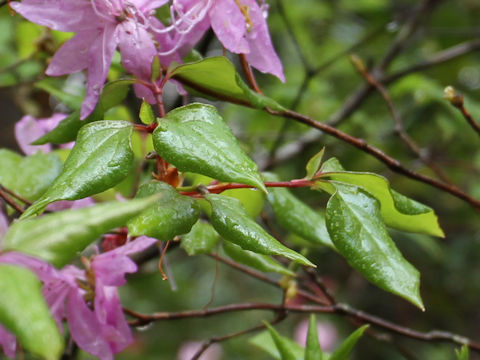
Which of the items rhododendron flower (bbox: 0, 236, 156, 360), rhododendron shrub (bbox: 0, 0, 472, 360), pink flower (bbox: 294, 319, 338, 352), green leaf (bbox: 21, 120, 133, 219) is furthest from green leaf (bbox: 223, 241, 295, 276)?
pink flower (bbox: 294, 319, 338, 352)

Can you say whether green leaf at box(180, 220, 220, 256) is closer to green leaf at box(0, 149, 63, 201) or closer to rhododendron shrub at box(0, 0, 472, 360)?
rhododendron shrub at box(0, 0, 472, 360)

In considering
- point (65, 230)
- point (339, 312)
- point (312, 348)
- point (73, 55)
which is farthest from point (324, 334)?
point (65, 230)

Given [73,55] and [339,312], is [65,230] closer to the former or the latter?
[73,55]

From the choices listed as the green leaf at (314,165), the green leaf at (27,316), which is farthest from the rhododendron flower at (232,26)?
the green leaf at (27,316)

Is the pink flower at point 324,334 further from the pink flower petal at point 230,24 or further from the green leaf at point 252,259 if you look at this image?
the pink flower petal at point 230,24

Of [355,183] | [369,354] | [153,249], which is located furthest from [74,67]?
[369,354]

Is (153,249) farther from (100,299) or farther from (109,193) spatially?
(100,299)
